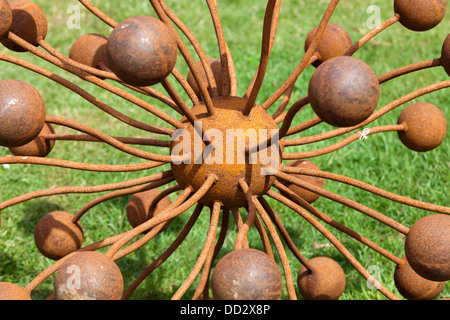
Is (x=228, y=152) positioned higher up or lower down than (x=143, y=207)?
→ lower down

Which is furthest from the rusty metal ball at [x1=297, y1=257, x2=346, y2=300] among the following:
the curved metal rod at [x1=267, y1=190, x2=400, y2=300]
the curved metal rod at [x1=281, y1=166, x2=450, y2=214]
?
the curved metal rod at [x1=281, y1=166, x2=450, y2=214]

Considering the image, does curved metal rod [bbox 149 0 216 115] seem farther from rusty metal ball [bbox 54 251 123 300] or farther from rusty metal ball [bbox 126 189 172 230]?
rusty metal ball [bbox 126 189 172 230]

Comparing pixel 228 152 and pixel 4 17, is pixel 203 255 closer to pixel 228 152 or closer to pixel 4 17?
pixel 228 152

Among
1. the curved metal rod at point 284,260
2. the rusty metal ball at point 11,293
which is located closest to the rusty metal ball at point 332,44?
the curved metal rod at point 284,260

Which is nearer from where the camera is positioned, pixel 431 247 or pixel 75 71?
pixel 431 247

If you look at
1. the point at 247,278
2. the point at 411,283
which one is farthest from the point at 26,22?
the point at 411,283

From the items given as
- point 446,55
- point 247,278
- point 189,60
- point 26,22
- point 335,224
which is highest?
point 26,22
